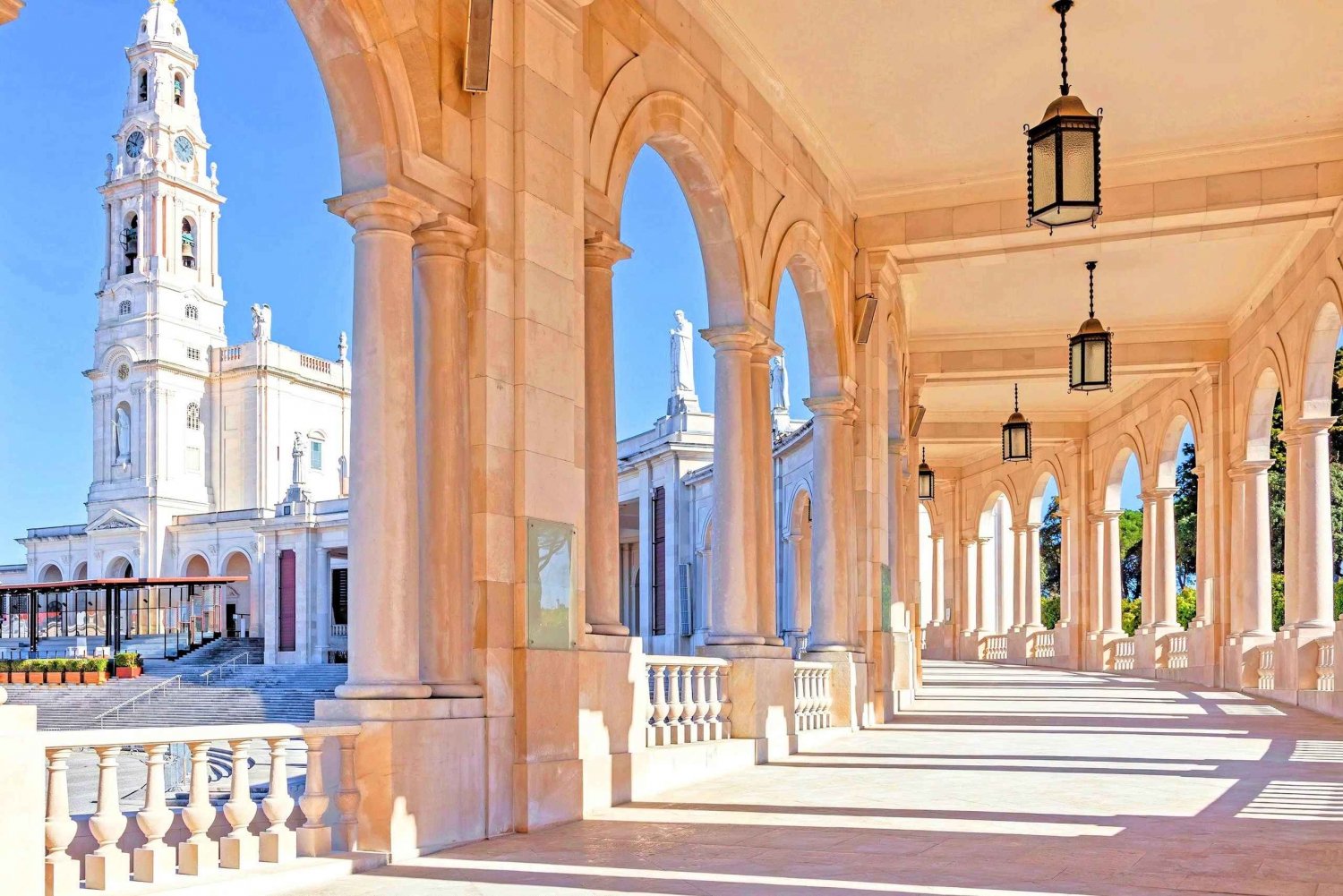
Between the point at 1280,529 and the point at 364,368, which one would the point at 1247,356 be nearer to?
the point at 364,368

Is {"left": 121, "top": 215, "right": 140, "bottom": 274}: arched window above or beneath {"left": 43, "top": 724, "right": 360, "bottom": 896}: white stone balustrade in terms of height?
above

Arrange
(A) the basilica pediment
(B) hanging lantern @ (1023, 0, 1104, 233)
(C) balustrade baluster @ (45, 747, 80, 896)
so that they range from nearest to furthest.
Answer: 1. (C) balustrade baluster @ (45, 747, 80, 896)
2. (B) hanging lantern @ (1023, 0, 1104, 233)
3. (A) the basilica pediment

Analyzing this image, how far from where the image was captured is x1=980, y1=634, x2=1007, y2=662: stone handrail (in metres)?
44.0

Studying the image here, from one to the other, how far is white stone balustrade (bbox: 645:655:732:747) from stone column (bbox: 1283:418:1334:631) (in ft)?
37.3

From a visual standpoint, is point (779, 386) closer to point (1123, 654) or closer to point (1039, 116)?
point (1123, 654)

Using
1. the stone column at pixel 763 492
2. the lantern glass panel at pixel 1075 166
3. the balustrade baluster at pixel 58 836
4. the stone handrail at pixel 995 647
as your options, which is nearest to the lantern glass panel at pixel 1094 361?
the stone column at pixel 763 492

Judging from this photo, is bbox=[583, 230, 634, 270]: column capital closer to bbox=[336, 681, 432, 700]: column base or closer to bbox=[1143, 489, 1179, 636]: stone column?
bbox=[336, 681, 432, 700]: column base

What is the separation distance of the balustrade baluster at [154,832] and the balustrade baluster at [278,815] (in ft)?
2.32

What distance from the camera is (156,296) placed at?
80.3m

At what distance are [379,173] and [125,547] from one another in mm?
78762

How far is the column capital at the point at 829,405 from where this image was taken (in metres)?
17.1

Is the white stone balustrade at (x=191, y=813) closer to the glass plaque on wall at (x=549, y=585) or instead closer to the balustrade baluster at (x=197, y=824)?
the balustrade baluster at (x=197, y=824)

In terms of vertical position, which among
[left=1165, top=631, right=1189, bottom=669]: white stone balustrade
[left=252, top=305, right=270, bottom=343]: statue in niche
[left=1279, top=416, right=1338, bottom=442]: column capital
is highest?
[left=252, top=305, right=270, bottom=343]: statue in niche

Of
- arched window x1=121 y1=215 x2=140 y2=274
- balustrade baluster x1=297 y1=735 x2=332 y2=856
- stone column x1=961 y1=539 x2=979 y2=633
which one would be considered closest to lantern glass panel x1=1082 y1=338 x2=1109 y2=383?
balustrade baluster x1=297 y1=735 x2=332 y2=856
